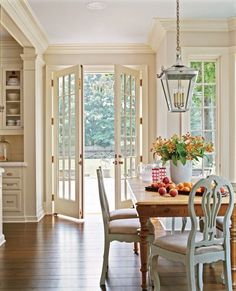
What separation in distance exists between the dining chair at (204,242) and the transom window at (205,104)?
2825 millimetres

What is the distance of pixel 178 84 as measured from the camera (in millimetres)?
3475

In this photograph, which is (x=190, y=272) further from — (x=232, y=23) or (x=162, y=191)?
(x=232, y=23)

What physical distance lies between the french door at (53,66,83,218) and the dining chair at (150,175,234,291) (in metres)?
3.57

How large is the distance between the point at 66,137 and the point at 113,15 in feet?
7.34

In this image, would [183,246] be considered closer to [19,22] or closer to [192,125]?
[192,125]

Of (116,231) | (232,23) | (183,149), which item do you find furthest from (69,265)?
(232,23)

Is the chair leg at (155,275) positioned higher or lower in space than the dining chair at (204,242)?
lower

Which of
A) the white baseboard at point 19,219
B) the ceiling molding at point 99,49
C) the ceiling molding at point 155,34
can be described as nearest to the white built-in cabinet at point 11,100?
the ceiling molding at point 99,49

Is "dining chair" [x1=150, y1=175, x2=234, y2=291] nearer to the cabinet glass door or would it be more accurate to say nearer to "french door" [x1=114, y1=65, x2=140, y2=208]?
"french door" [x1=114, y1=65, x2=140, y2=208]

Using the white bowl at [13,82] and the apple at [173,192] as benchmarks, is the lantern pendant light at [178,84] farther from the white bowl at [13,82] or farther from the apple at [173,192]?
the white bowl at [13,82]

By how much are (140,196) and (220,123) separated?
2.76 meters

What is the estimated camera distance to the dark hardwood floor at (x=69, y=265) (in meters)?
3.40

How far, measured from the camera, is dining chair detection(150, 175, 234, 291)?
2.73 meters

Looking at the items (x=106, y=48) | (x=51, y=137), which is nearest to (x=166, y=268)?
(x=51, y=137)
